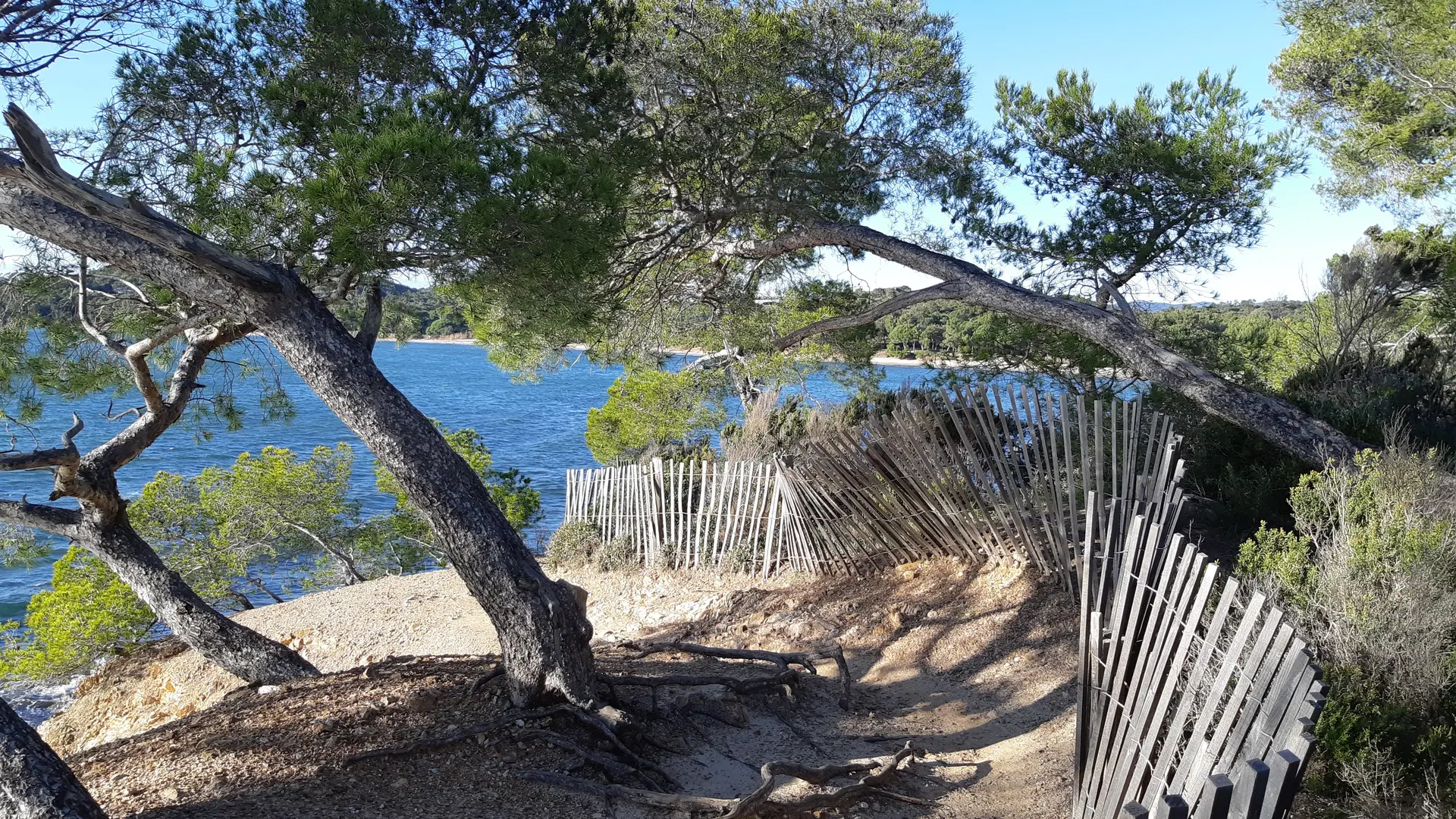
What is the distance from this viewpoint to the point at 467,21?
6.51 meters

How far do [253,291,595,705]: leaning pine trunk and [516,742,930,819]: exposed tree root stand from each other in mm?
727

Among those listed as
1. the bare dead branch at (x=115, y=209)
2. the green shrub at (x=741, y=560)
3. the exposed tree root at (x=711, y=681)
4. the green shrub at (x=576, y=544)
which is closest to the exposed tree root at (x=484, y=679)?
the exposed tree root at (x=711, y=681)

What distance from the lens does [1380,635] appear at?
3.66 m

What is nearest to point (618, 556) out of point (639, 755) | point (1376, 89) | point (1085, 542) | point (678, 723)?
point (678, 723)

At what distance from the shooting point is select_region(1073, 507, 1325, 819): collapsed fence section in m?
1.95

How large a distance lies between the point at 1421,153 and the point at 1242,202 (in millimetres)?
2912

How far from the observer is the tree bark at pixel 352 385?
165 inches

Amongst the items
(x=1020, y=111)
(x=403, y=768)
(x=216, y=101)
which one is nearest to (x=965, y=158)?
(x=1020, y=111)

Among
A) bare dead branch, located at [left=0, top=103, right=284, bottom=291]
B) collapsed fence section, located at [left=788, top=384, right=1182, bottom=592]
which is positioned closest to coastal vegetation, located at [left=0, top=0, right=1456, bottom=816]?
bare dead branch, located at [left=0, top=103, right=284, bottom=291]

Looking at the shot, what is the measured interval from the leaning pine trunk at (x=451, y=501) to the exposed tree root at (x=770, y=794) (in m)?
0.73

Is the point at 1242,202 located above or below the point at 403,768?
above

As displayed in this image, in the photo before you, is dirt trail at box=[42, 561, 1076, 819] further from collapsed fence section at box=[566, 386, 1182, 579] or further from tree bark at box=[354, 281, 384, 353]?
tree bark at box=[354, 281, 384, 353]

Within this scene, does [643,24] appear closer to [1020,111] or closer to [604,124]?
[604,124]

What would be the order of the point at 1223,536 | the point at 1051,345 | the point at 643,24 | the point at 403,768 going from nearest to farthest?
the point at 403,768 → the point at 1223,536 → the point at 643,24 → the point at 1051,345
